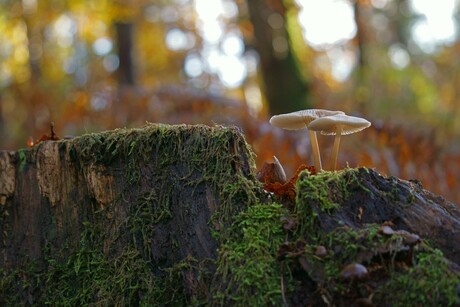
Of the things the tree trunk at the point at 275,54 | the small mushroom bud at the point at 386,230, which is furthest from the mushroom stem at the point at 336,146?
the tree trunk at the point at 275,54

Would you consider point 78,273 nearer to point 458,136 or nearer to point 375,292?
point 375,292

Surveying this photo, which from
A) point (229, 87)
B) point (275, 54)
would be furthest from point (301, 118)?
point (229, 87)

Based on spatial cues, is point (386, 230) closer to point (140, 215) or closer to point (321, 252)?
point (321, 252)

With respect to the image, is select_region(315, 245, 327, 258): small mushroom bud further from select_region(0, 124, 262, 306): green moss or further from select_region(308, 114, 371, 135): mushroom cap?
select_region(308, 114, 371, 135): mushroom cap

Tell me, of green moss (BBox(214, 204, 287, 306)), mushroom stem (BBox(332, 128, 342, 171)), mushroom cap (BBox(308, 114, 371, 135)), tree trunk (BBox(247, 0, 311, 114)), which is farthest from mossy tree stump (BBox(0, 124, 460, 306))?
tree trunk (BBox(247, 0, 311, 114))

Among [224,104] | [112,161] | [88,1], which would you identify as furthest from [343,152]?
[88,1]

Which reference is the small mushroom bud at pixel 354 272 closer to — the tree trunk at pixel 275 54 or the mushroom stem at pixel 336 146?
the mushroom stem at pixel 336 146
